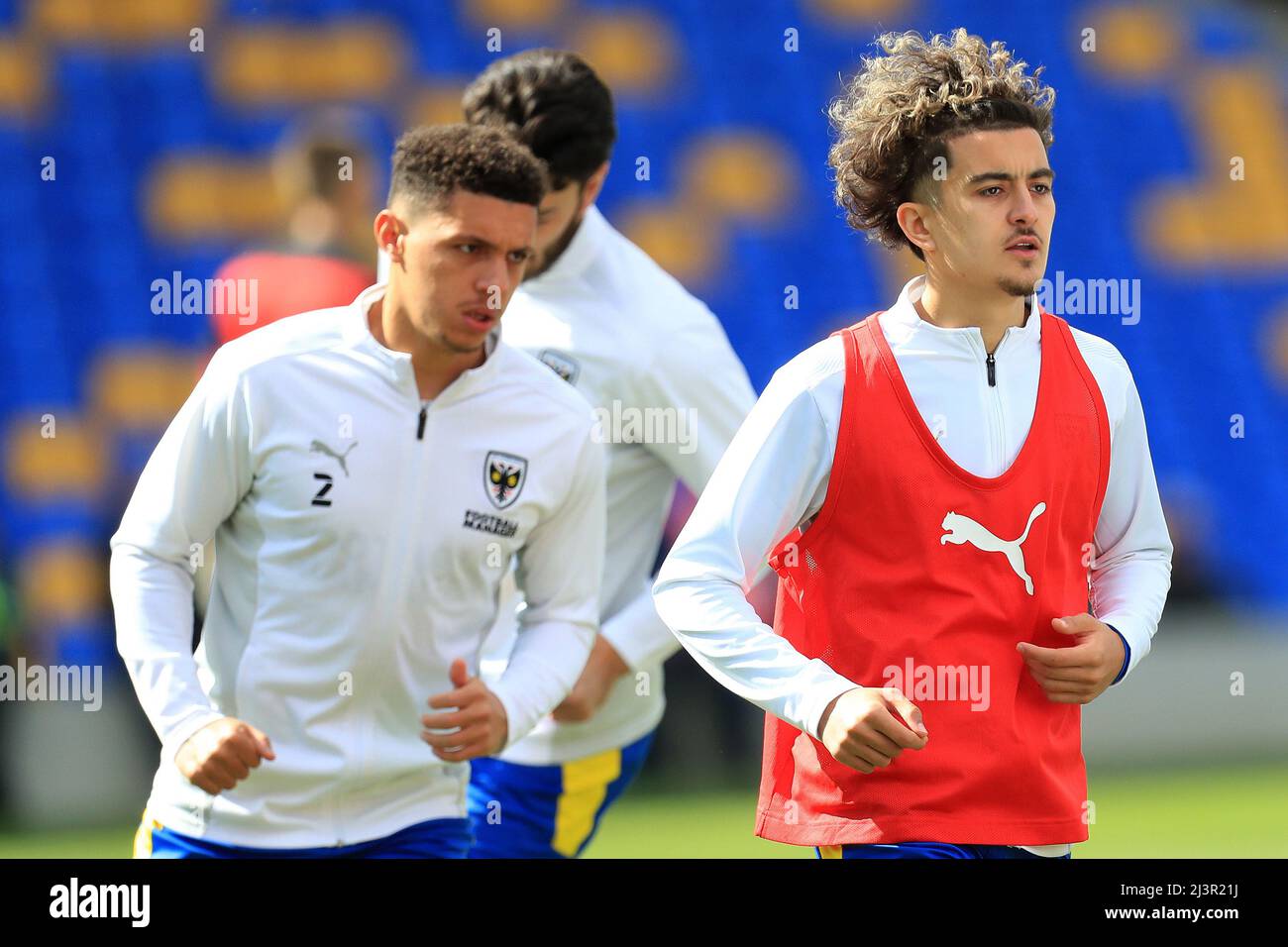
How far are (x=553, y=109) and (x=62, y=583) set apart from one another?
4.47 metres

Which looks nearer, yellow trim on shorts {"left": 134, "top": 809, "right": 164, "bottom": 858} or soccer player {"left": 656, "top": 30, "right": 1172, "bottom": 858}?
soccer player {"left": 656, "top": 30, "right": 1172, "bottom": 858}

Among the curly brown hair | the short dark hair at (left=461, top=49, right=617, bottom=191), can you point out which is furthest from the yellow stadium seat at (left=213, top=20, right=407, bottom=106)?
the curly brown hair

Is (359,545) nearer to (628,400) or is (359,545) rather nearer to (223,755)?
(223,755)

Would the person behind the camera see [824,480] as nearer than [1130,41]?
Yes

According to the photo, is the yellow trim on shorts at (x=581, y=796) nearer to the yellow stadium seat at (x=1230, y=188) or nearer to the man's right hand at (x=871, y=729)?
the man's right hand at (x=871, y=729)

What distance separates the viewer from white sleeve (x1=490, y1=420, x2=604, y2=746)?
328 cm

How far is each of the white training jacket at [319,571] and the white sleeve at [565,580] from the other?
111 mm

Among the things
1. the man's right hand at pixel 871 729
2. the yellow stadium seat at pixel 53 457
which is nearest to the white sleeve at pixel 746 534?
the man's right hand at pixel 871 729

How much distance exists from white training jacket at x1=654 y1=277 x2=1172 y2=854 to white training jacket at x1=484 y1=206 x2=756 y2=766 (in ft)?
3.44

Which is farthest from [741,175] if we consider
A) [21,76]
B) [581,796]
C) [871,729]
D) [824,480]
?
[871,729]

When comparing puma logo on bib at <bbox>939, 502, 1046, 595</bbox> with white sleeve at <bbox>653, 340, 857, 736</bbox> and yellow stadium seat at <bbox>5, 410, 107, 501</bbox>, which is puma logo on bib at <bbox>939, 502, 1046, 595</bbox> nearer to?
white sleeve at <bbox>653, 340, 857, 736</bbox>

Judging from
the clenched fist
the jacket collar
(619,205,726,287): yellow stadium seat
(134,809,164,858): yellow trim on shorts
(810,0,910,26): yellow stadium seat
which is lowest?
(134,809,164,858): yellow trim on shorts

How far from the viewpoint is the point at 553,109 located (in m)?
3.90
